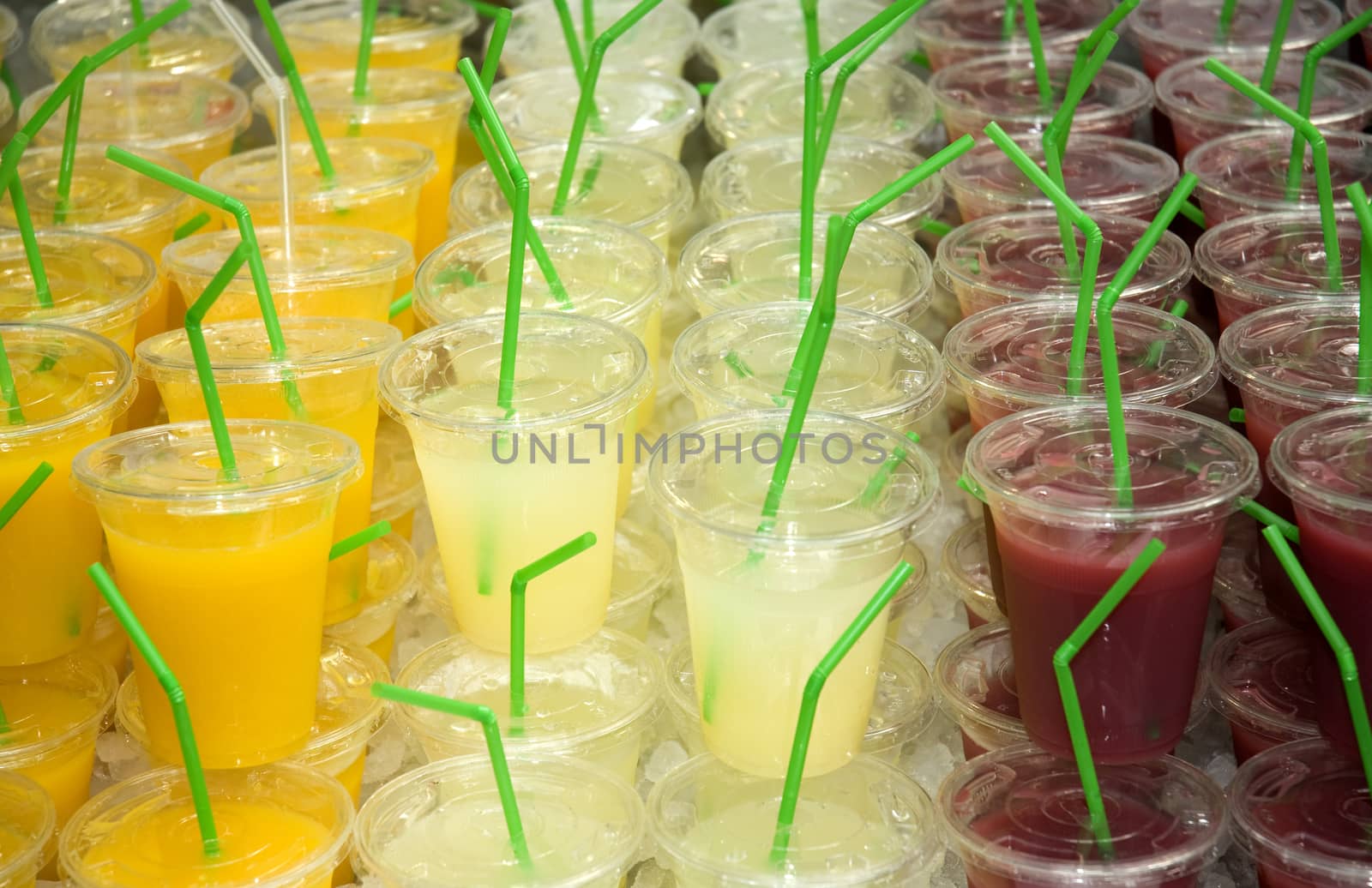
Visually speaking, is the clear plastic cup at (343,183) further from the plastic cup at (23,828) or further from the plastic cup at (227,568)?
the plastic cup at (23,828)

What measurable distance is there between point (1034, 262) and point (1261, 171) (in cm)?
45

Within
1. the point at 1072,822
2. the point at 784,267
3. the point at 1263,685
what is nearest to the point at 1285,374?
the point at 1263,685

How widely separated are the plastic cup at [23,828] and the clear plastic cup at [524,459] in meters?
0.52

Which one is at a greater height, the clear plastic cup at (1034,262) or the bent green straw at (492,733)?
the clear plastic cup at (1034,262)

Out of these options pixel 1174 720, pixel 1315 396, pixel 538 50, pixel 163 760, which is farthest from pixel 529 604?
pixel 538 50

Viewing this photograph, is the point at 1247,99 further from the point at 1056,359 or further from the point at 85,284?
the point at 85,284

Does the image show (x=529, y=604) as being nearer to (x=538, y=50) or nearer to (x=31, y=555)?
(x=31, y=555)

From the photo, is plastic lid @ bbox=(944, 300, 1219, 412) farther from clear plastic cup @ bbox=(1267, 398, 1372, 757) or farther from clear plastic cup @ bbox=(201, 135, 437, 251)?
clear plastic cup @ bbox=(201, 135, 437, 251)

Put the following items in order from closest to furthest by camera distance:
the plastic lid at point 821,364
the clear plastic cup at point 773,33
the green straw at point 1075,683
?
the green straw at point 1075,683 → the plastic lid at point 821,364 → the clear plastic cup at point 773,33

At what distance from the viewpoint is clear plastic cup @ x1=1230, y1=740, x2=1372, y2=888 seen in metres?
1.67

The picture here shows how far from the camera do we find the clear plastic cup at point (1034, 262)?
2.17m

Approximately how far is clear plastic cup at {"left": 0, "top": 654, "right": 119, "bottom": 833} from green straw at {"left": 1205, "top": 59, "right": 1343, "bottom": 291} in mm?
1577

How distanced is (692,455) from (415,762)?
0.63 m

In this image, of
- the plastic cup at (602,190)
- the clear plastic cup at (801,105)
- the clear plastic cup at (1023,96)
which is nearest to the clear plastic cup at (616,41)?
the clear plastic cup at (801,105)
